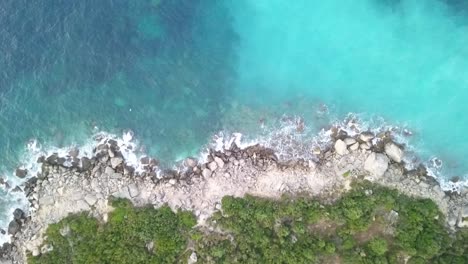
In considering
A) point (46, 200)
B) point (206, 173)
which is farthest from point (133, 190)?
point (46, 200)

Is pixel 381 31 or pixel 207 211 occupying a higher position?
pixel 381 31

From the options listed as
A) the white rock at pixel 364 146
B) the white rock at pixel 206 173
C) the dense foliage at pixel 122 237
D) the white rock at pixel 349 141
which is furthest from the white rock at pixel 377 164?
the dense foliage at pixel 122 237

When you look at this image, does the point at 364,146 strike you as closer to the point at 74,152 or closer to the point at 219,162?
the point at 219,162

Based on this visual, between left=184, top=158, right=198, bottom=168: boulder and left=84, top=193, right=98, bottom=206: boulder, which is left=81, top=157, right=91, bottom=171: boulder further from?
left=184, top=158, right=198, bottom=168: boulder

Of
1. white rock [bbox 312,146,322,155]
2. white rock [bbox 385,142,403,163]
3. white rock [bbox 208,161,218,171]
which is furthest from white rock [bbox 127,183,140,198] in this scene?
white rock [bbox 385,142,403,163]

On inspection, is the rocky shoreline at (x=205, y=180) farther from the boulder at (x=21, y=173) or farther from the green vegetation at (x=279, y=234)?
the green vegetation at (x=279, y=234)

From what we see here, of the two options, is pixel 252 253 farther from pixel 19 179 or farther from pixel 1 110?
pixel 1 110

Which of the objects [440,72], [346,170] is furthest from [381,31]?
[346,170]

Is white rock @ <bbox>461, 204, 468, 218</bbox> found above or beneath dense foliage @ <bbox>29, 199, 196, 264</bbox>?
above
